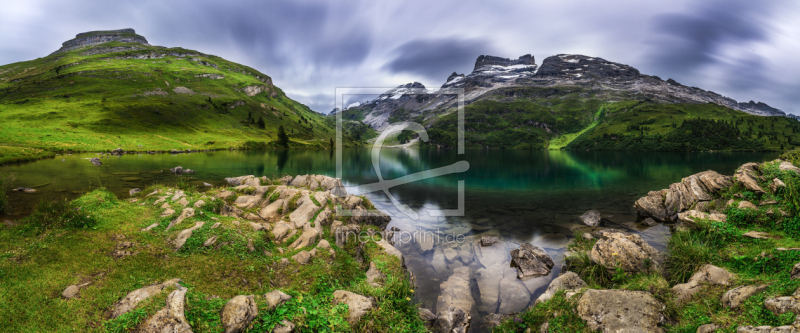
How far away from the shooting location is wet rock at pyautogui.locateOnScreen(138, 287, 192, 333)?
6.97m

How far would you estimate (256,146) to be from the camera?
125875 millimetres

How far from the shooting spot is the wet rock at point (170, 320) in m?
6.97

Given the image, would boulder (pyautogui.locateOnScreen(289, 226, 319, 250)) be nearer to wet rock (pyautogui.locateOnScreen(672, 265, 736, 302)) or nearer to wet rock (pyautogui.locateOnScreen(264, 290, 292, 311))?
wet rock (pyautogui.locateOnScreen(264, 290, 292, 311))

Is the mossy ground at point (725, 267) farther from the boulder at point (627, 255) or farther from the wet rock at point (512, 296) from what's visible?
the wet rock at point (512, 296)

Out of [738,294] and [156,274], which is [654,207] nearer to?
[738,294]

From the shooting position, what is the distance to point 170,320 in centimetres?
720

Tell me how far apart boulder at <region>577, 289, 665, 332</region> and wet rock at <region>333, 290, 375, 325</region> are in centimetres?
719

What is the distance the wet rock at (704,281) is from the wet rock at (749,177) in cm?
1170

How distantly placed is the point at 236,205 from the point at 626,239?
23.9m

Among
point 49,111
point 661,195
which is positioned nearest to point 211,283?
point 661,195

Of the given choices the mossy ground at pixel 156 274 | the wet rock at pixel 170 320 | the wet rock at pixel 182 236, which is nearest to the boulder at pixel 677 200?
the mossy ground at pixel 156 274

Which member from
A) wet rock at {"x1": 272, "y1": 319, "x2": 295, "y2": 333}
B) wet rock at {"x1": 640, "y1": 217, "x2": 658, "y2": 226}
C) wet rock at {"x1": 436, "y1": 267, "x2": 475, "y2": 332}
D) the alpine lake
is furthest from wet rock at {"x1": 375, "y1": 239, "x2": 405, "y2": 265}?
wet rock at {"x1": 640, "y1": 217, "x2": 658, "y2": 226}

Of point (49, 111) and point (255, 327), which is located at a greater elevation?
point (49, 111)

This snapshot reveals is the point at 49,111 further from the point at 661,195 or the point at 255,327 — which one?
the point at 661,195
